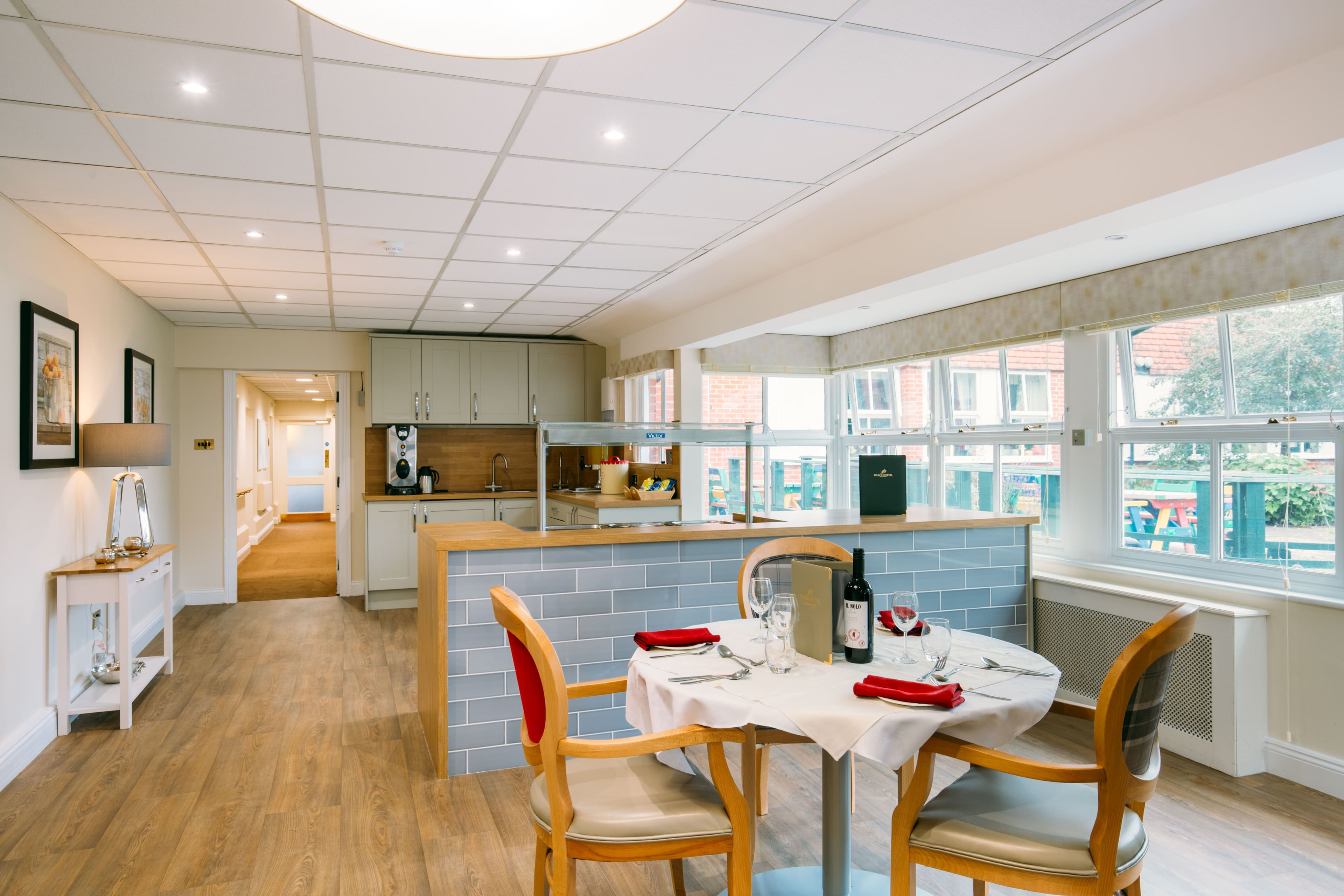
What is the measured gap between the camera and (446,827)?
2.98 m

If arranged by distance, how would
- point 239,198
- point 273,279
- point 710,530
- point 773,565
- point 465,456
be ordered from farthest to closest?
point 465,456, point 273,279, point 710,530, point 239,198, point 773,565

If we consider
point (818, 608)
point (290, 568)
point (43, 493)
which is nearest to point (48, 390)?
point (43, 493)

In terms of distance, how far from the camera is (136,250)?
4414 mm

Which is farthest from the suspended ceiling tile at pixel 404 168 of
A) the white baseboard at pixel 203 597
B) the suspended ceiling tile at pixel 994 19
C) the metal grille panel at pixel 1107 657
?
the white baseboard at pixel 203 597

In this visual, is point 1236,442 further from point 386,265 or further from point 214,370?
point 214,370

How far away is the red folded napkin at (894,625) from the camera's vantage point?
2.28m

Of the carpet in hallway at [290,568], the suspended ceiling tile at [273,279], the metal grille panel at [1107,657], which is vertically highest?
the suspended ceiling tile at [273,279]

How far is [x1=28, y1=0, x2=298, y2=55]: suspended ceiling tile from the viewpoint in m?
1.98

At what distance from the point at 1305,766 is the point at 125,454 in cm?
598

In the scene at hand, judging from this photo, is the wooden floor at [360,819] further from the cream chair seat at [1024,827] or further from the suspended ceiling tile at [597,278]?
the suspended ceiling tile at [597,278]

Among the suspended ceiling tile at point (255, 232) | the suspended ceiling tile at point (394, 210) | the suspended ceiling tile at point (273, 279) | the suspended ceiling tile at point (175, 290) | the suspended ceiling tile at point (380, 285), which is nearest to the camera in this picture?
the suspended ceiling tile at point (394, 210)

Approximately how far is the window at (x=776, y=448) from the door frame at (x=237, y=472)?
11.4ft

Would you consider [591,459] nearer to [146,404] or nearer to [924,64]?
[146,404]

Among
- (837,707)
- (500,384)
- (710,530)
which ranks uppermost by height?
(500,384)
